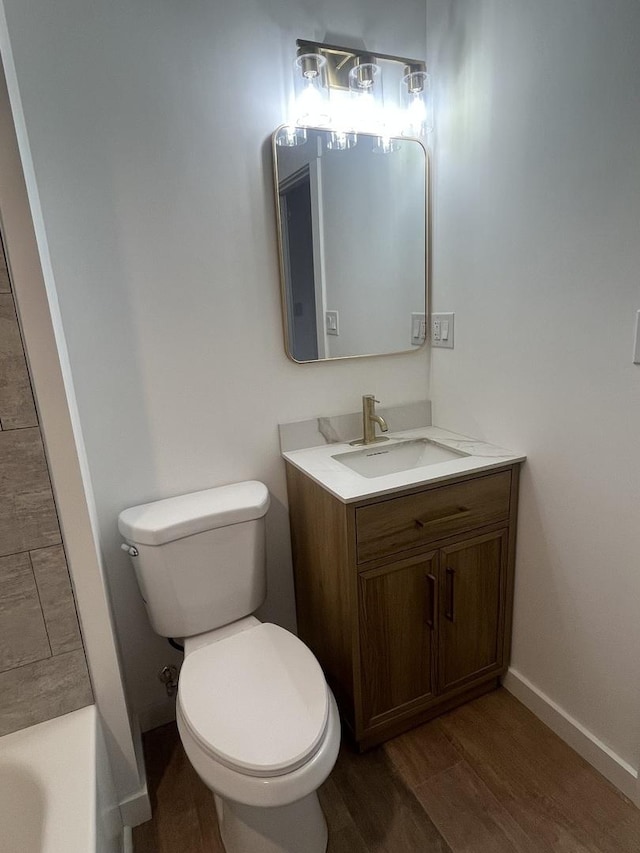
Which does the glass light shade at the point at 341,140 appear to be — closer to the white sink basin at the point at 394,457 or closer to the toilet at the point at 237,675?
the white sink basin at the point at 394,457

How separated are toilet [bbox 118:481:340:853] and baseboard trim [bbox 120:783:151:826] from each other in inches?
7.8

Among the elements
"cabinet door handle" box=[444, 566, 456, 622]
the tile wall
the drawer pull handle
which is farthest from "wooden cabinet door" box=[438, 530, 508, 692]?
the tile wall

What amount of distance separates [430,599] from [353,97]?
163cm

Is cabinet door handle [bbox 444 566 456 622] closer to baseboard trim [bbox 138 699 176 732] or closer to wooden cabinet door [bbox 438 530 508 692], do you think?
wooden cabinet door [bbox 438 530 508 692]

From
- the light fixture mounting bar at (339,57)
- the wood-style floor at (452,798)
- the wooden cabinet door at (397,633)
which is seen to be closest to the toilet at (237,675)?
the wood-style floor at (452,798)

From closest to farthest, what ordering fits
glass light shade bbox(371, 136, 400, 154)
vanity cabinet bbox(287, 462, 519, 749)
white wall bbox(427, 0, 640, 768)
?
1. white wall bbox(427, 0, 640, 768)
2. vanity cabinet bbox(287, 462, 519, 749)
3. glass light shade bbox(371, 136, 400, 154)

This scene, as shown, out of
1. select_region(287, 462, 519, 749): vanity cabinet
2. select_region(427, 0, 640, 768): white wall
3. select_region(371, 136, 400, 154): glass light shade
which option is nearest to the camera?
select_region(427, 0, 640, 768): white wall

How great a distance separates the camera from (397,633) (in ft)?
4.90

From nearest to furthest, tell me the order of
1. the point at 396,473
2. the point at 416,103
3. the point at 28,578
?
the point at 28,578 → the point at 396,473 → the point at 416,103

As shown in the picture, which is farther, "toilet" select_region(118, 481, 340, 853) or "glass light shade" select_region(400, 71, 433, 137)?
"glass light shade" select_region(400, 71, 433, 137)

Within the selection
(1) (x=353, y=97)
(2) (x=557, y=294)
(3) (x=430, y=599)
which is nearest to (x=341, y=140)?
(1) (x=353, y=97)

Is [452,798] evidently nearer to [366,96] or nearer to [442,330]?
[442,330]

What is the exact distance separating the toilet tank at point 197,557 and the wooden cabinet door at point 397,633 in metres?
0.37

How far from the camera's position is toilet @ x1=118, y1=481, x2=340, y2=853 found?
1056 millimetres
